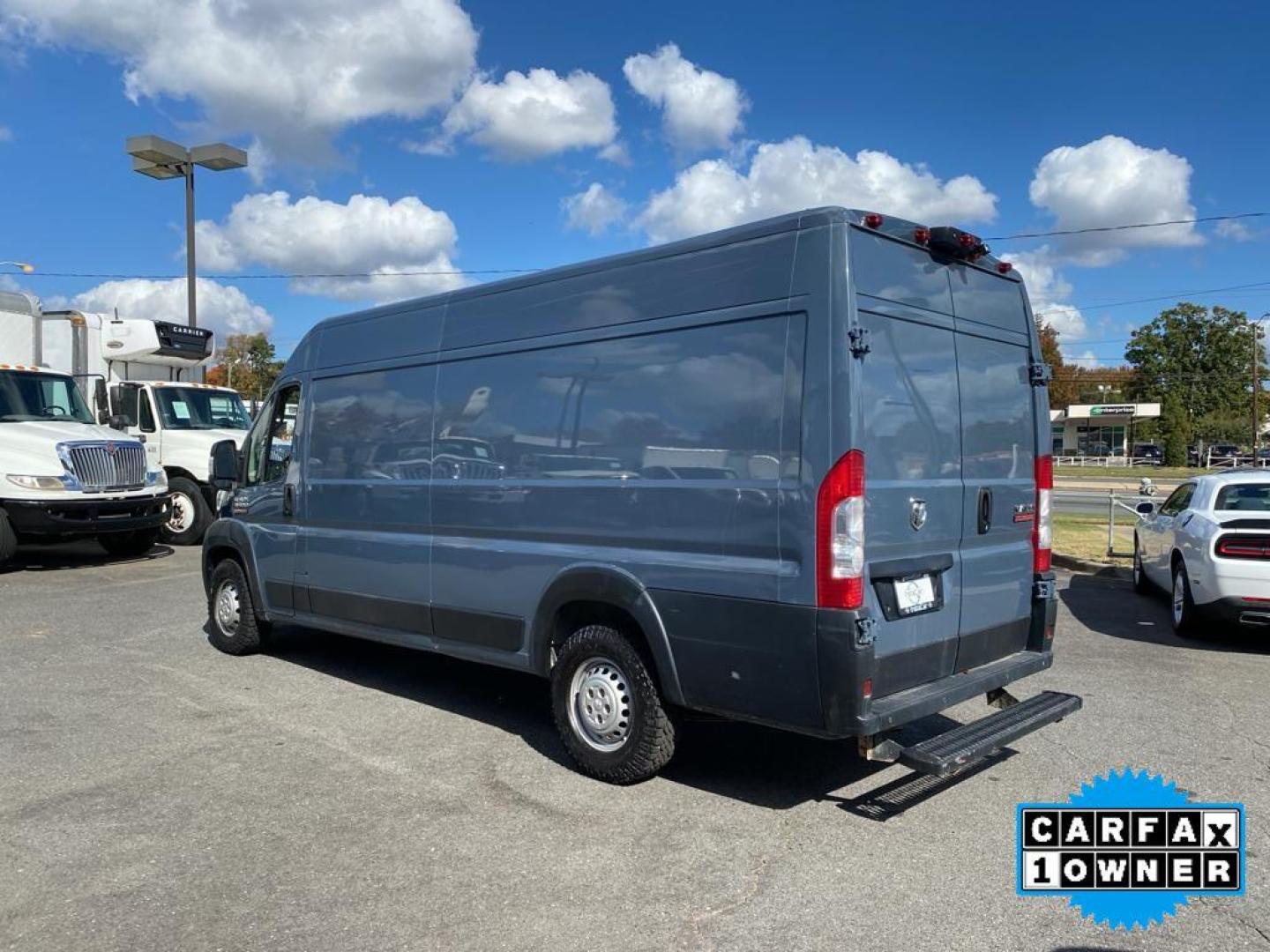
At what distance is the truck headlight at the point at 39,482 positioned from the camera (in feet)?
39.7

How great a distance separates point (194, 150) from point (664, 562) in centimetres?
2164

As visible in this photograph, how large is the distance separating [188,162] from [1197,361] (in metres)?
92.8

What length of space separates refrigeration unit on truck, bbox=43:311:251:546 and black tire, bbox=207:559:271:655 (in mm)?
7285

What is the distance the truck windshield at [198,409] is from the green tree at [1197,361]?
84414 millimetres

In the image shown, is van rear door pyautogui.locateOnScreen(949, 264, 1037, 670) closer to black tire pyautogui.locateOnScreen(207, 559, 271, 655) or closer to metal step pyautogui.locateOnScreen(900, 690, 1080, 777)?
metal step pyautogui.locateOnScreen(900, 690, 1080, 777)

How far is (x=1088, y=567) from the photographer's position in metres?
13.2

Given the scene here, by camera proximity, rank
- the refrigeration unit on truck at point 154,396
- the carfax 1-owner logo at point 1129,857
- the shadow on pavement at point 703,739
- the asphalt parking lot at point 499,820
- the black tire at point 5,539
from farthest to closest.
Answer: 1. the refrigeration unit on truck at point 154,396
2. the black tire at point 5,539
3. the shadow on pavement at point 703,739
4. the carfax 1-owner logo at point 1129,857
5. the asphalt parking lot at point 499,820

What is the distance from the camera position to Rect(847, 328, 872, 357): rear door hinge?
4152 mm

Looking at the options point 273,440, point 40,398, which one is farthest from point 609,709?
point 40,398

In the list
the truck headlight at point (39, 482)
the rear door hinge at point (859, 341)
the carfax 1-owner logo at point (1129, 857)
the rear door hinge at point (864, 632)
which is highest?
the rear door hinge at point (859, 341)

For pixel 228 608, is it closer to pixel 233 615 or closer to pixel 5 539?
pixel 233 615

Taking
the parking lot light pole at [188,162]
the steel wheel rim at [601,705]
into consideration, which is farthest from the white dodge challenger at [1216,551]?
the parking lot light pole at [188,162]

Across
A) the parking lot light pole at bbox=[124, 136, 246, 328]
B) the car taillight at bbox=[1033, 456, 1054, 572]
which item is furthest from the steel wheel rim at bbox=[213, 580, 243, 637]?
the parking lot light pole at bbox=[124, 136, 246, 328]

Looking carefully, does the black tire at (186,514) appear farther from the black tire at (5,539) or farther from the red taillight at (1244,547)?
the red taillight at (1244,547)
